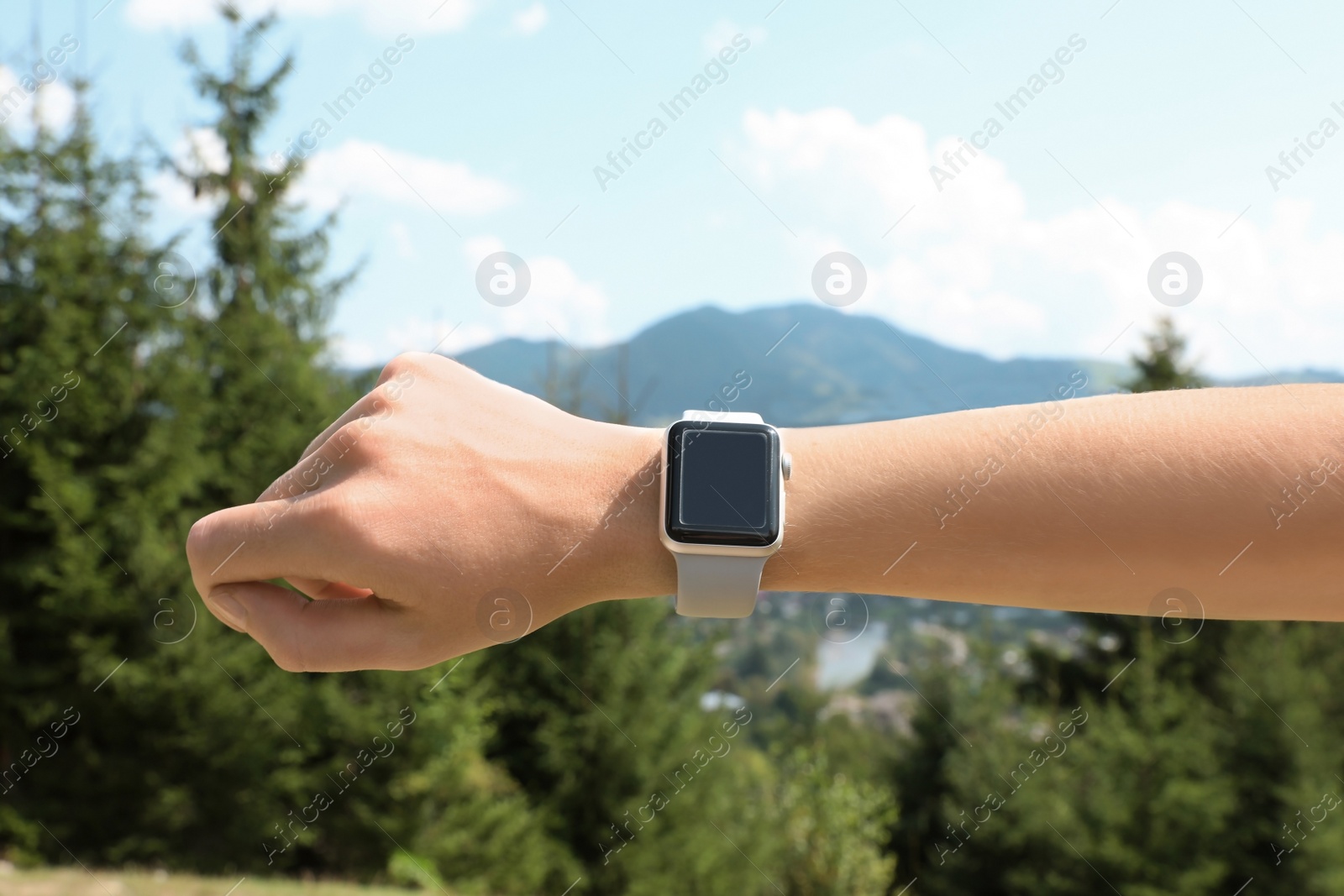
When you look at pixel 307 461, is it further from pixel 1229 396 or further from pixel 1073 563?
pixel 1229 396

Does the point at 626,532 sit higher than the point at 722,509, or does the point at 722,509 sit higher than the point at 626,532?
the point at 722,509

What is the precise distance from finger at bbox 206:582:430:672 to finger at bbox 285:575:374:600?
0.04 meters

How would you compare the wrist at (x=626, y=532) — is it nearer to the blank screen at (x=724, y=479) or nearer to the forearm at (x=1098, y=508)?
the blank screen at (x=724, y=479)

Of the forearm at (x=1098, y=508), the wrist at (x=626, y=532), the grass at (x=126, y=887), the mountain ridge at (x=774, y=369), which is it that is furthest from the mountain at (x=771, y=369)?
the wrist at (x=626, y=532)

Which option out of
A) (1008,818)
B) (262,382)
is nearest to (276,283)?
(262,382)

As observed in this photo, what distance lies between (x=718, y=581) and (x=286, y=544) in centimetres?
57

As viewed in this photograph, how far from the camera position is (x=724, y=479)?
4.17ft

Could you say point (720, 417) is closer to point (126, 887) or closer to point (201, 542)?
point (201, 542)

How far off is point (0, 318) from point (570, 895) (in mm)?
12896

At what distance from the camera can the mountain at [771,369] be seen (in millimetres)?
18062

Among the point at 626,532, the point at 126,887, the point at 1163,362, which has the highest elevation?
the point at 1163,362

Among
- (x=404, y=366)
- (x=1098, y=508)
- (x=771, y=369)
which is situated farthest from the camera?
(x=771, y=369)

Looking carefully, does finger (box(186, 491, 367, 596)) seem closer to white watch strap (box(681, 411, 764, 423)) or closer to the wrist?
the wrist

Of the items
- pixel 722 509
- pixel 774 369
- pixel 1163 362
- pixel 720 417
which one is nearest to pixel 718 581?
pixel 722 509
